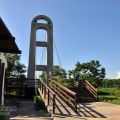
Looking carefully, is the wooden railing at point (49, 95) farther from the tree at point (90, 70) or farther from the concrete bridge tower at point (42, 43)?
the tree at point (90, 70)

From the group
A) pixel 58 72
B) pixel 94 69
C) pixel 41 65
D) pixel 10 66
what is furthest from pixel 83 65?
pixel 41 65

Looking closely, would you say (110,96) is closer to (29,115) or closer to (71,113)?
(29,115)

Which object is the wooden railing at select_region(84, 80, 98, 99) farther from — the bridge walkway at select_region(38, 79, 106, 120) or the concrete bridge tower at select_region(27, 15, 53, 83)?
the concrete bridge tower at select_region(27, 15, 53, 83)

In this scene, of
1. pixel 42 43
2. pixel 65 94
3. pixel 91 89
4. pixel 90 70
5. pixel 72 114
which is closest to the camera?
pixel 72 114

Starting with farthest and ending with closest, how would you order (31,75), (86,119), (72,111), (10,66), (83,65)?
(83,65) → (10,66) → (31,75) → (72,111) → (86,119)

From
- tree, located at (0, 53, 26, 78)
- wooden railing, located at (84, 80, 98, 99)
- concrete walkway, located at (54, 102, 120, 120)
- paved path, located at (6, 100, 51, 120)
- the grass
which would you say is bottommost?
paved path, located at (6, 100, 51, 120)

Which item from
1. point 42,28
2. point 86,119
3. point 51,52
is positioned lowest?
point 86,119

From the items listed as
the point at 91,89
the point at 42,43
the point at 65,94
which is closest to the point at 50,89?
the point at 65,94

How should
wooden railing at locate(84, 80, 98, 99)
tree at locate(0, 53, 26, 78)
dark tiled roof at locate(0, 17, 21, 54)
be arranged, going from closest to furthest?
1. dark tiled roof at locate(0, 17, 21, 54)
2. wooden railing at locate(84, 80, 98, 99)
3. tree at locate(0, 53, 26, 78)

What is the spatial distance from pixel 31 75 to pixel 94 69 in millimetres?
50967

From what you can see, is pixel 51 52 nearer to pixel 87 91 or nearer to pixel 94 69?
pixel 87 91

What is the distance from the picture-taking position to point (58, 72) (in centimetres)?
7881

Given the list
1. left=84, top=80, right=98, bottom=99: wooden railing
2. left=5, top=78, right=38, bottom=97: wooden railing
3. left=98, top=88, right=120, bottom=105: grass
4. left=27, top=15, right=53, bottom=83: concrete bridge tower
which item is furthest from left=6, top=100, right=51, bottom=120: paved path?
left=27, top=15, right=53, bottom=83: concrete bridge tower

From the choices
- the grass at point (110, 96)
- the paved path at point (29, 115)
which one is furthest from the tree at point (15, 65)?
the paved path at point (29, 115)
